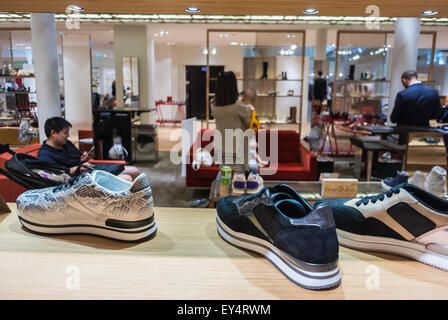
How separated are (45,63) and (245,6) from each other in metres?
4.70

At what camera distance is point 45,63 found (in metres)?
4.86

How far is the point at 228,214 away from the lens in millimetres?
873

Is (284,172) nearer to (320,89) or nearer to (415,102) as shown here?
(415,102)

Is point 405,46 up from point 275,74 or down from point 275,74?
up

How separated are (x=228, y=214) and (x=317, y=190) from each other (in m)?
2.71

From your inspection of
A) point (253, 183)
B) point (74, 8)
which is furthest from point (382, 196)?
point (253, 183)

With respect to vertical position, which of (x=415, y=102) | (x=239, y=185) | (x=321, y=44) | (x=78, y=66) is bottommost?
(x=239, y=185)

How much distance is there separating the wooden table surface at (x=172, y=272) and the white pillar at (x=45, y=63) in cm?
450

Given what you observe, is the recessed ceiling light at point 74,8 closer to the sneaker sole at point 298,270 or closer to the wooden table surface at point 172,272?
the wooden table surface at point 172,272

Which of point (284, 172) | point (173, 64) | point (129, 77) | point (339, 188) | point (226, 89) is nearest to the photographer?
point (339, 188)

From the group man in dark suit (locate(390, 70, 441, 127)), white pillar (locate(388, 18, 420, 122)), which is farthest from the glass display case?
white pillar (locate(388, 18, 420, 122))

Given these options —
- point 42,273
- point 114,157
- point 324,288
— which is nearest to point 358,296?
point 324,288

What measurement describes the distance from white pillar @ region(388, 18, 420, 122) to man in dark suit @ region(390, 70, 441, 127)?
1.34 m
